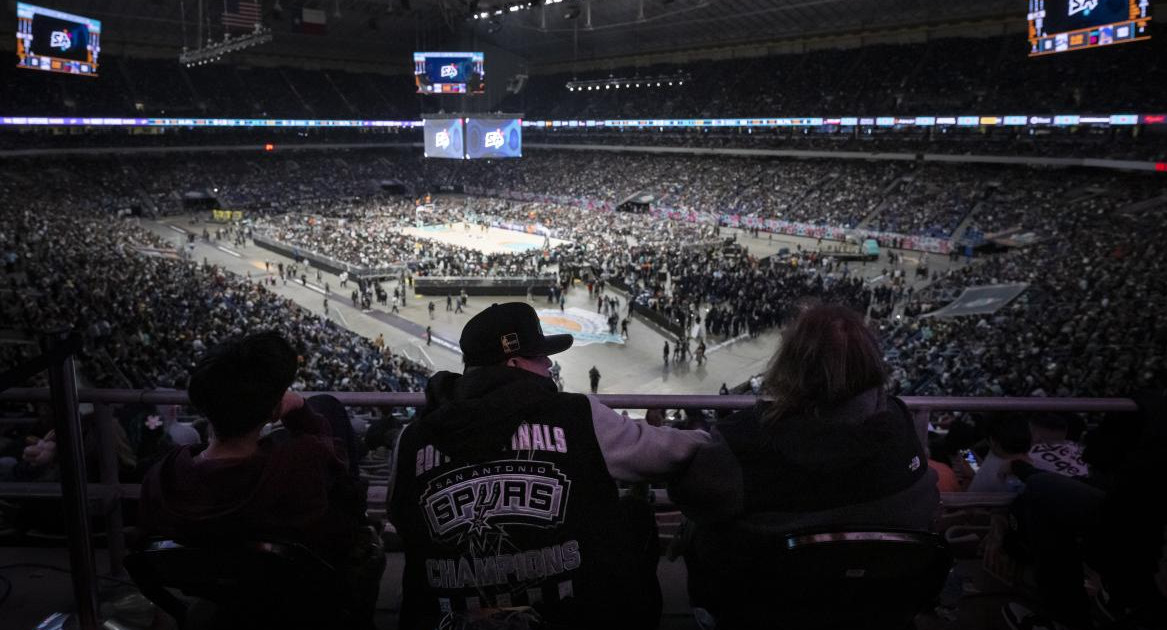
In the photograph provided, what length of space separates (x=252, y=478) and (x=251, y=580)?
29 cm

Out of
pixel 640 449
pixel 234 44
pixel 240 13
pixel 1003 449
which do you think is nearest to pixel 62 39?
pixel 234 44

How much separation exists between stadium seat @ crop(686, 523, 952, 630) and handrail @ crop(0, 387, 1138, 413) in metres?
0.90

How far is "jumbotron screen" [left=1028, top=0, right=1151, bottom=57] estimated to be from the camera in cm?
2505

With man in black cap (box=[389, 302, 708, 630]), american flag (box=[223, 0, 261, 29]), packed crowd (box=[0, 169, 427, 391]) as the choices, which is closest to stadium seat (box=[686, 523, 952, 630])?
man in black cap (box=[389, 302, 708, 630])

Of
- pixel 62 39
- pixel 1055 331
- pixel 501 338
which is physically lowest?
pixel 1055 331

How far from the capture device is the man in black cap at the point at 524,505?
1967 millimetres

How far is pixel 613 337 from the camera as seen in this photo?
2370 cm

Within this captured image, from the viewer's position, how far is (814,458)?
1915 millimetres

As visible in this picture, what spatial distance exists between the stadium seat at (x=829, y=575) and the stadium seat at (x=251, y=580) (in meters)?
1.20

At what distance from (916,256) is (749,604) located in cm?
3752

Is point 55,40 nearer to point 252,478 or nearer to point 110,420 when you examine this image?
point 110,420

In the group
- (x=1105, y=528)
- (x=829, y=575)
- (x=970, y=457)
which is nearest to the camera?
(x=829, y=575)

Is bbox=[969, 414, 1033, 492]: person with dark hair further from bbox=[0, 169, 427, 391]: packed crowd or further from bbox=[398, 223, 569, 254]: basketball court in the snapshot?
bbox=[398, 223, 569, 254]: basketball court

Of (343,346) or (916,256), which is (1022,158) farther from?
(343,346)
